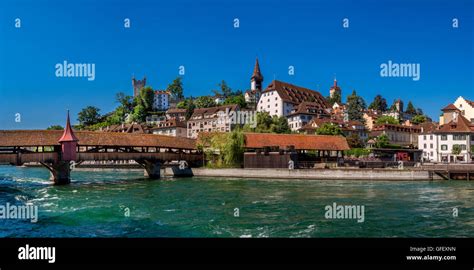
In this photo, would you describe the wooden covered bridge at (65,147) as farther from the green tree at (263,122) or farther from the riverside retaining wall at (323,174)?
the green tree at (263,122)

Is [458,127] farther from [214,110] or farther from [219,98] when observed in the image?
[219,98]

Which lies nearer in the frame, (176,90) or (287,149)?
(287,149)

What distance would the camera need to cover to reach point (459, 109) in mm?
70625

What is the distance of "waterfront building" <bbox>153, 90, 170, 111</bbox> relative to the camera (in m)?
124

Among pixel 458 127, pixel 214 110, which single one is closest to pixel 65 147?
pixel 214 110

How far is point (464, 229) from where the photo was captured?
46.6ft

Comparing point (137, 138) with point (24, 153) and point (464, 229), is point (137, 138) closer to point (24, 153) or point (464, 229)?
point (24, 153)

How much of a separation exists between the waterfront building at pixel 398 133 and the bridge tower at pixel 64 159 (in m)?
59.7

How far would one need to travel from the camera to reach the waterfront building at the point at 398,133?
77.8 meters

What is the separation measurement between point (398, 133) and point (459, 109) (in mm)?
12915

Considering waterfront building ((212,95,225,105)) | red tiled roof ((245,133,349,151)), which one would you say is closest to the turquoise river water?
red tiled roof ((245,133,349,151))

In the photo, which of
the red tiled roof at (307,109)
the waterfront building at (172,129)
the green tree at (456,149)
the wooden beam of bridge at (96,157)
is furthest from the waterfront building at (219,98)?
the green tree at (456,149)

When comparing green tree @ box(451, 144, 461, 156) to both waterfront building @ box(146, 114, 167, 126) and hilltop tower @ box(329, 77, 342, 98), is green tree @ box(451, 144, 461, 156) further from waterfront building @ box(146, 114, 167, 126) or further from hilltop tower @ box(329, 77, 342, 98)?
hilltop tower @ box(329, 77, 342, 98)
